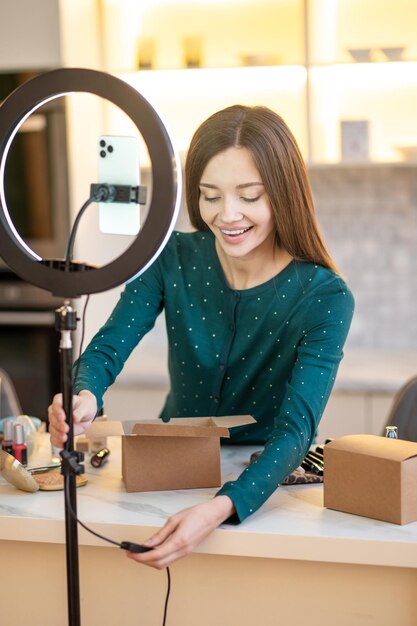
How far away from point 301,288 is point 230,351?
0.63ft

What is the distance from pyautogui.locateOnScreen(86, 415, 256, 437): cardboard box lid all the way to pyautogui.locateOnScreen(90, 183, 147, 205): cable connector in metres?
0.39

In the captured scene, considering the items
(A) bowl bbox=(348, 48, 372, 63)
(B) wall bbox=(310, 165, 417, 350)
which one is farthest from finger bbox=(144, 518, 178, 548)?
(B) wall bbox=(310, 165, 417, 350)

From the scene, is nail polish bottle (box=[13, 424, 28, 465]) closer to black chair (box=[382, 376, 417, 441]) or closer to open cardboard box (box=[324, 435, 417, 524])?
open cardboard box (box=[324, 435, 417, 524])

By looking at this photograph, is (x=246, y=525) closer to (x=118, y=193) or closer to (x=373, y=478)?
(x=373, y=478)

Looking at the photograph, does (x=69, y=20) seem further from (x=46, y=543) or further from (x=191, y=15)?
(x=46, y=543)

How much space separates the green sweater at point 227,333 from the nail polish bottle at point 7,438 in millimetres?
189

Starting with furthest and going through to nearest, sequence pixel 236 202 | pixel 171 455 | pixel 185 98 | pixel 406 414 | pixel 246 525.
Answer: pixel 185 98 < pixel 406 414 < pixel 236 202 < pixel 171 455 < pixel 246 525

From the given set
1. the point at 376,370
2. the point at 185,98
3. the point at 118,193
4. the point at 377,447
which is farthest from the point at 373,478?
the point at 185,98

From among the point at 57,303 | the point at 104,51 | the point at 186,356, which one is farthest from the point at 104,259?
the point at 186,356

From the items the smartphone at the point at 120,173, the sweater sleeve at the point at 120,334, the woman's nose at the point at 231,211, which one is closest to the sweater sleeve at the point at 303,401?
the woman's nose at the point at 231,211

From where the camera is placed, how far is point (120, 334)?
1.68m

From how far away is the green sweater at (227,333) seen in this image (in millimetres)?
1560

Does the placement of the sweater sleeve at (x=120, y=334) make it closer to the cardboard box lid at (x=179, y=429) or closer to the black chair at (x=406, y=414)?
the cardboard box lid at (x=179, y=429)

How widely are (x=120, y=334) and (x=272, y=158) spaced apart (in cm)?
46
